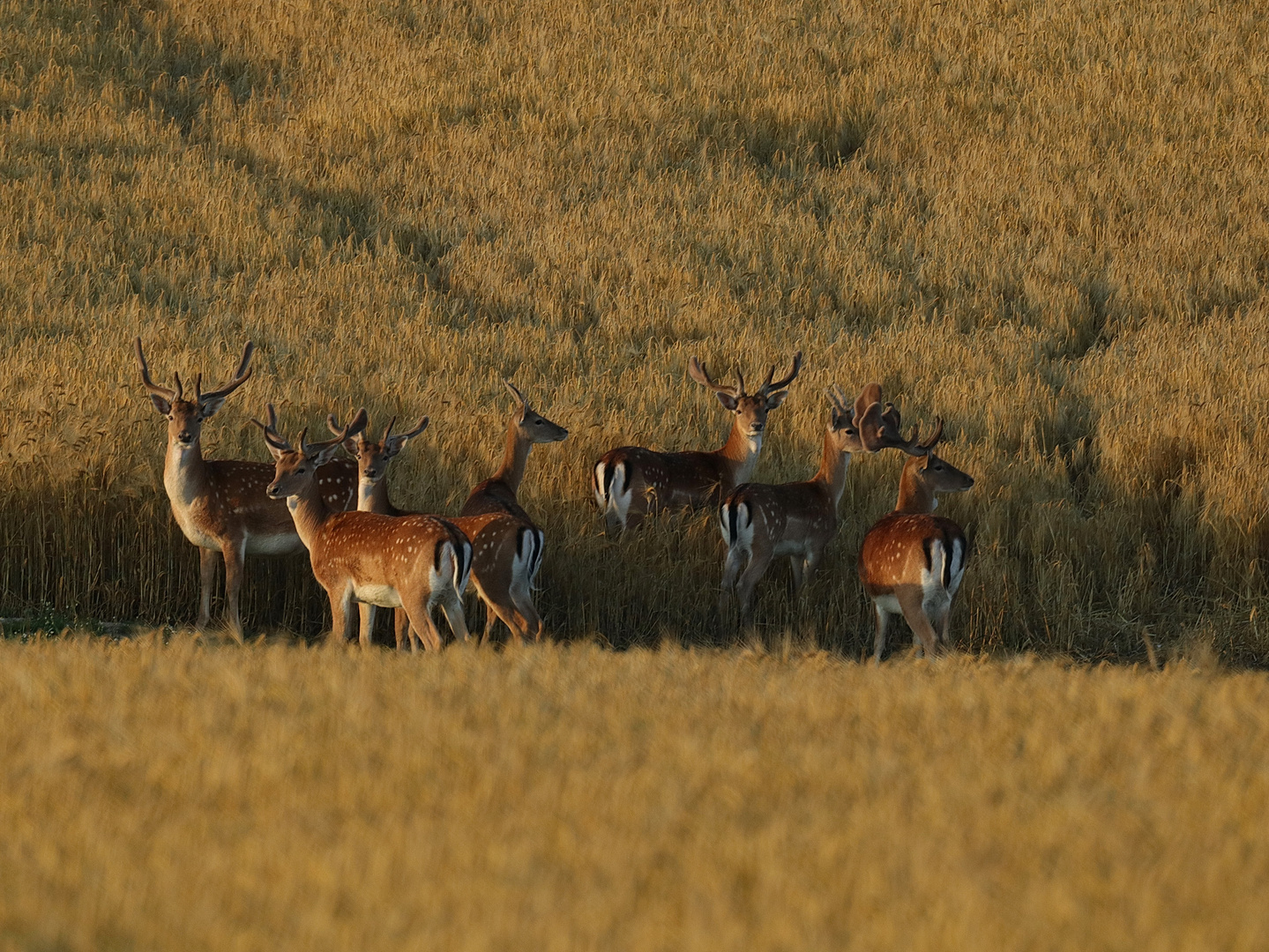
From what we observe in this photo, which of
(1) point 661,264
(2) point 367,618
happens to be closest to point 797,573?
(2) point 367,618

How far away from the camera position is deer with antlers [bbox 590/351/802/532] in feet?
32.3

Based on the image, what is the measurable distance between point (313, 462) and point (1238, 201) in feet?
43.1

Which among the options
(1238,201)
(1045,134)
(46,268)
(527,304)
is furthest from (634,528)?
(1045,134)

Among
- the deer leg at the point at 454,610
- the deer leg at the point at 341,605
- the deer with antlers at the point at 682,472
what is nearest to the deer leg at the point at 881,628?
the deer with antlers at the point at 682,472

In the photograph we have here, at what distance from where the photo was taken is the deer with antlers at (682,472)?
986 cm

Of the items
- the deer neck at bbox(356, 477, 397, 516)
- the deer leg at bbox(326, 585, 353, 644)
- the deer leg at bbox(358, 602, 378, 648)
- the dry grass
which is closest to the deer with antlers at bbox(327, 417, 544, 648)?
the deer leg at bbox(358, 602, 378, 648)

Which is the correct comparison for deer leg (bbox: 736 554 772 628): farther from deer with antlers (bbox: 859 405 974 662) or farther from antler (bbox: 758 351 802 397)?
antler (bbox: 758 351 802 397)

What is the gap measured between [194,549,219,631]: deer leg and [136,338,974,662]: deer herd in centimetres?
1

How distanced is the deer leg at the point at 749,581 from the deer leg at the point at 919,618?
98cm

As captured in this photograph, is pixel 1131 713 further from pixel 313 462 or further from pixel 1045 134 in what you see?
pixel 1045 134

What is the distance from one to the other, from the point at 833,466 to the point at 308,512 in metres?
3.31

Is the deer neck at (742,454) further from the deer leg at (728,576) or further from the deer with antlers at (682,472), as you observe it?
the deer leg at (728,576)

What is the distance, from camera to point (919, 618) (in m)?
8.62

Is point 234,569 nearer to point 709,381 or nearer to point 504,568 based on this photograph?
point 504,568
